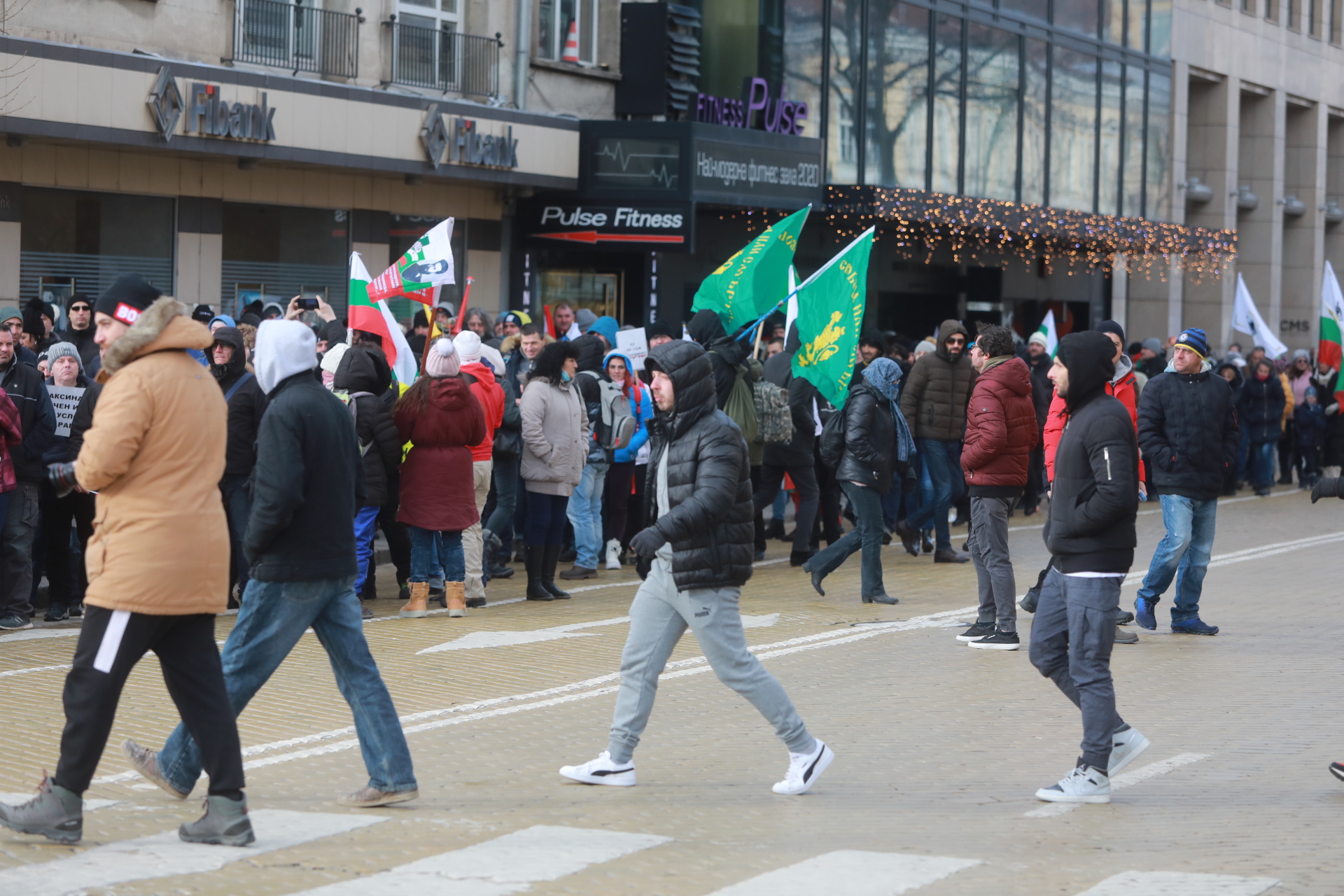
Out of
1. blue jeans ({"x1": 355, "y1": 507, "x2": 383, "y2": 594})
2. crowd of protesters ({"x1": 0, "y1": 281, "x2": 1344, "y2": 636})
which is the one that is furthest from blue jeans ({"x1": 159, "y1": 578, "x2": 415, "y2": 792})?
blue jeans ({"x1": 355, "y1": 507, "x2": 383, "y2": 594})

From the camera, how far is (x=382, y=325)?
44.0 feet

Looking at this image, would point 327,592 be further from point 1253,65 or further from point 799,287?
point 1253,65

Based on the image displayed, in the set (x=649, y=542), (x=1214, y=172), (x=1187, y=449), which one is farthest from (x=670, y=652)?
(x=1214, y=172)

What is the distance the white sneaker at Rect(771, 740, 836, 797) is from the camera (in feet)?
23.4

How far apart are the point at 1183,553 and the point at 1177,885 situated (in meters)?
6.03

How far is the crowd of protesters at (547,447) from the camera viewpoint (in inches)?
443

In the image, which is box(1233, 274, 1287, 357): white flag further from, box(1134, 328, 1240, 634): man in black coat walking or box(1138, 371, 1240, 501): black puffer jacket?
box(1138, 371, 1240, 501): black puffer jacket

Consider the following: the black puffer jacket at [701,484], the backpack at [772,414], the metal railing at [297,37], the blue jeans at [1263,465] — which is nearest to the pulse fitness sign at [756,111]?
the metal railing at [297,37]

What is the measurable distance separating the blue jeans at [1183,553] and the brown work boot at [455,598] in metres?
4.44

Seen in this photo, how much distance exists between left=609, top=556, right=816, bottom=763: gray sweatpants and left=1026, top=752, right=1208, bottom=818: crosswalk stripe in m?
0.91

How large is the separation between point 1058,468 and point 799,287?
21.7ft

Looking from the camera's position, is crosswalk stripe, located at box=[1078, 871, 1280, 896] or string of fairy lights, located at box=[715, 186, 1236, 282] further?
string of fairy lights, located at box=[715, 186, 1236, 282]

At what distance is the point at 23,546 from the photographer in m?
11.2

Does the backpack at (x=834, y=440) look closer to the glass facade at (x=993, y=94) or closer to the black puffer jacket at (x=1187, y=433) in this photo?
the black puffer jacket at (x=1187, y=433)
